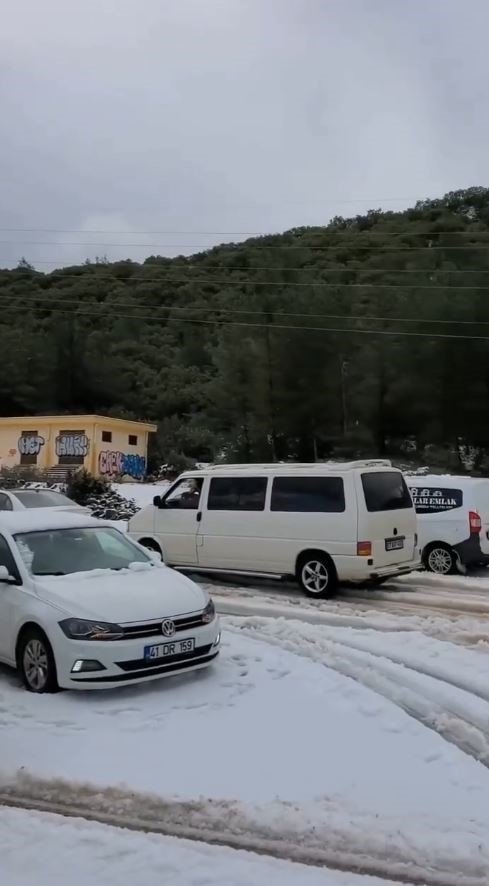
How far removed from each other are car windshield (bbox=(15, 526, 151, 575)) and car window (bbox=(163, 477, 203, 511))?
15.9 ft

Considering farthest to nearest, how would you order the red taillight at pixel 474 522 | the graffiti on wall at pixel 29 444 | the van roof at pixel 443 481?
the graffiti on wall at pixel 29 444 < the van roof at pixel 443 481 < the red taillight at pixel 474 522

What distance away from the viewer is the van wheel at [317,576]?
12.2 m

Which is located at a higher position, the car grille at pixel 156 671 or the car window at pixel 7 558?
the car window at pixel 7 558

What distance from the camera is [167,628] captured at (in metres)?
7.04

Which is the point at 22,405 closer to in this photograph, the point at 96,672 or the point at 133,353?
the point at 133,353

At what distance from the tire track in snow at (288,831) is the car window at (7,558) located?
8.89 ft

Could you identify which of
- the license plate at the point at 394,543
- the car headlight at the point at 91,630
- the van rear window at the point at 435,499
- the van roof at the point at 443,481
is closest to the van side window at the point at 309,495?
the license plate at the point at 394,543

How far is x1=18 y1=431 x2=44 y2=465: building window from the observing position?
41.7m

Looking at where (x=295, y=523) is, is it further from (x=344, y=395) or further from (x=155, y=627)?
(x=344, y=395)

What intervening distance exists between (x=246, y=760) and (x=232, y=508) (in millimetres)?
7940

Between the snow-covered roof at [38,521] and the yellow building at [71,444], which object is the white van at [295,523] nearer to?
the snow-covered roof at [38,521]

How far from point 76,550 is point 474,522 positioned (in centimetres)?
815

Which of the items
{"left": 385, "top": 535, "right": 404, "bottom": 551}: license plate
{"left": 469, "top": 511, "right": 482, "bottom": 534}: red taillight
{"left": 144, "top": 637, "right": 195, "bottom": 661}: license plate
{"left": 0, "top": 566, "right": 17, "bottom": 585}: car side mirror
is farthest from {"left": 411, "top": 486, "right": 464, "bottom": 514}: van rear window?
{"left": 0, "top": 566, "right": 17, "bottom": 585}: car side mirror

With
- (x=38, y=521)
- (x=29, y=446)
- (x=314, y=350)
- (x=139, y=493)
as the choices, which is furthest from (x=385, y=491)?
(x=314, y=350)
